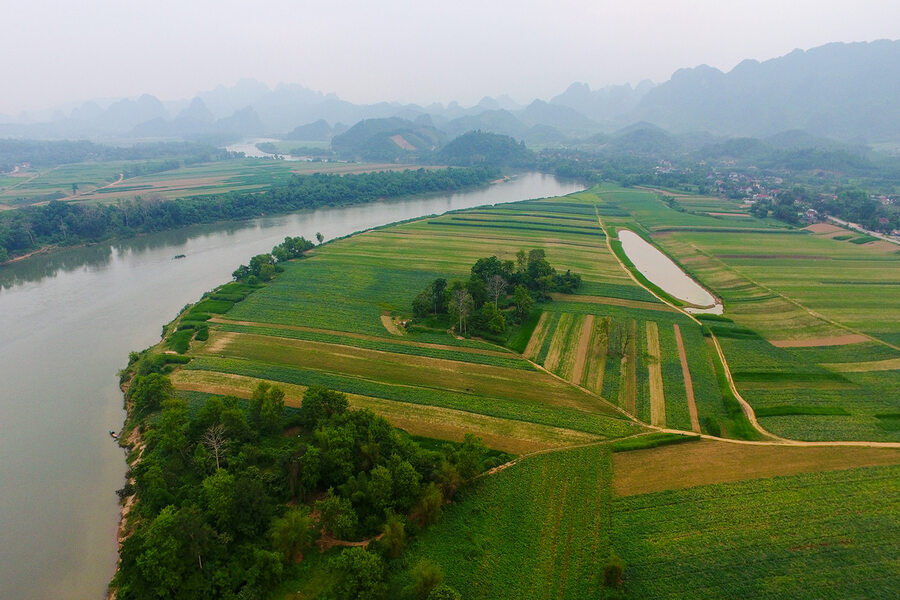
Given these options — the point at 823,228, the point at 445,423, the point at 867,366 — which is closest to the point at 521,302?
the point at 445,423

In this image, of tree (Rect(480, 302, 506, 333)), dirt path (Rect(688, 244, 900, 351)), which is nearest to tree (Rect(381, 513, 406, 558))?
tree (Rect(480, 302, 506, 333))

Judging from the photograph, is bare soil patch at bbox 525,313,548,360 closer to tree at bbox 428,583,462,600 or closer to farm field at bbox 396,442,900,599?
farm field at bbox 396,442,900,599

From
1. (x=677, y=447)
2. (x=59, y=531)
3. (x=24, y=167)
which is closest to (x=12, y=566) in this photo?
(x=59, y=531)

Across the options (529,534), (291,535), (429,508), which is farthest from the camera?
(429,508)

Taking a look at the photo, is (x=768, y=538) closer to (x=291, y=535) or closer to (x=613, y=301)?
(x=291, y=535)

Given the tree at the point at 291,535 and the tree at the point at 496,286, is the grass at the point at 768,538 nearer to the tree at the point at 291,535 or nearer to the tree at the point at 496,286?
the tree at the point at 291,535
